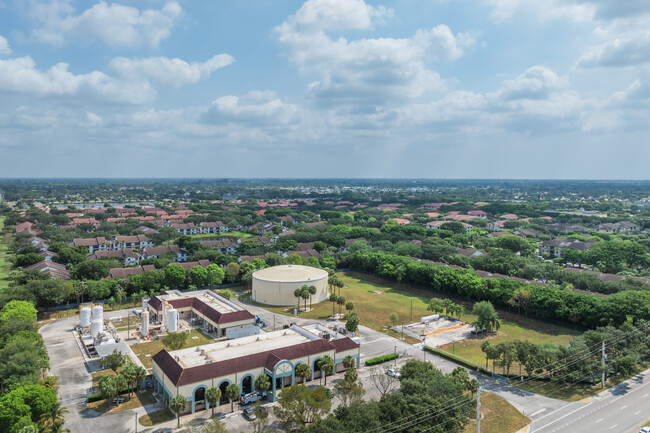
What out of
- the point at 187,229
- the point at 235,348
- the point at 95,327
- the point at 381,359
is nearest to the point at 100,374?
the point at 95,327

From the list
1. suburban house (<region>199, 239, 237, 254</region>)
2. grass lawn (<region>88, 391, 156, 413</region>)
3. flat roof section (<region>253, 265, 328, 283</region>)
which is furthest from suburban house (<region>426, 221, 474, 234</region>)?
grass lawn (<region>88, 391, 156, 413</region>)

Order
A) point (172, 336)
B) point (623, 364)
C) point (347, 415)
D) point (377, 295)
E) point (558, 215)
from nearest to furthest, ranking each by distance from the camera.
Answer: point (347, 415) → point (623, 364) → point (172, 336) → point (377, 295) → point (558, 215)

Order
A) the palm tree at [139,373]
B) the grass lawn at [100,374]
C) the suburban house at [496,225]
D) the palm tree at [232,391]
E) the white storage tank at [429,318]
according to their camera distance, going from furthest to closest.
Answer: the suburban house at [496,225] → the white storage tank at [429,318] → the grass lawn at [100,374] → the palm tree at [139,373] → the palm tree at [232,391]

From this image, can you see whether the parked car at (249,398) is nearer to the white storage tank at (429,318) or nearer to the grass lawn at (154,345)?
the grass lawn at (154,345)

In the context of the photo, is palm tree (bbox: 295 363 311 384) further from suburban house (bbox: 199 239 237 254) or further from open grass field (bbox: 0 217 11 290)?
suburban house (bbox: 199 239 237 254)

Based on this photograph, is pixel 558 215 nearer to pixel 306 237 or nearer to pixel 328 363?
pixel 306 237

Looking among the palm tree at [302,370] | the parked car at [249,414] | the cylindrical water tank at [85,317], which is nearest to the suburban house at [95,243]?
the cylindrical water tank at [85,317]

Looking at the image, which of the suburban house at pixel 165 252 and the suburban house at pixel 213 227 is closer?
the suburban house at pixel 165 252

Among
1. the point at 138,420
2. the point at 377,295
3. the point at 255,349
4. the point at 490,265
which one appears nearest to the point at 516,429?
the point at 255,349
